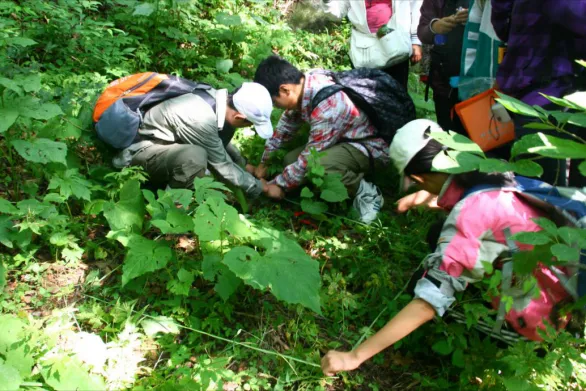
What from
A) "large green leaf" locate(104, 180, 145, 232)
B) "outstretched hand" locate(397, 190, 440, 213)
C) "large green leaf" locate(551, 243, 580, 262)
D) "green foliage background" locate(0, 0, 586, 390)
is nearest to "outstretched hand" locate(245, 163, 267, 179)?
"green foliage background" locate(0, 0, 586, 390)

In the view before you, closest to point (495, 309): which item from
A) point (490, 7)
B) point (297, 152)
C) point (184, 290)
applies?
point (184, 290)

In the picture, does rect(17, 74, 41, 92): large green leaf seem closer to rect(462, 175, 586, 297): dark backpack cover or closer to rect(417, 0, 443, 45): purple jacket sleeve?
rect(462, 175, 586, 297): dark backpack cover

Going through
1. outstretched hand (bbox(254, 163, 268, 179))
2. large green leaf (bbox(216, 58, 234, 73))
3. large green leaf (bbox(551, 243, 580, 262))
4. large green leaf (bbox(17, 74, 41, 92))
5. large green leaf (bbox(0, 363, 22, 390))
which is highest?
large green leaf (bbox(17, 74, 41, 92))

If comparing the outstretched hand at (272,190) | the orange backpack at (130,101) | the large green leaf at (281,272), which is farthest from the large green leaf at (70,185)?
the outstretched hand at (272,190)

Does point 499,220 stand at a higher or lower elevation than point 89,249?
higher

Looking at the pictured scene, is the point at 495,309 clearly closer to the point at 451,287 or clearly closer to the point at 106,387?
the point at 451,287

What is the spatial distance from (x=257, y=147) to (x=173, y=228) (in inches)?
78.6

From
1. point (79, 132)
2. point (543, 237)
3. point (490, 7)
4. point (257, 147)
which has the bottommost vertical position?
point (257, 147)

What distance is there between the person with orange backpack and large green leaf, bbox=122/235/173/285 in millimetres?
767

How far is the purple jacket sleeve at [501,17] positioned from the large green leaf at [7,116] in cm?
281

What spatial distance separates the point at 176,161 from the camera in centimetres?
345

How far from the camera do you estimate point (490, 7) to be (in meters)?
3.18

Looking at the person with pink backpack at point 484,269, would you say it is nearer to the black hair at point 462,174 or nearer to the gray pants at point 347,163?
the black hair at point 462,174

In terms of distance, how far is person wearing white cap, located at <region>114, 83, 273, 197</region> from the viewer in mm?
3463
